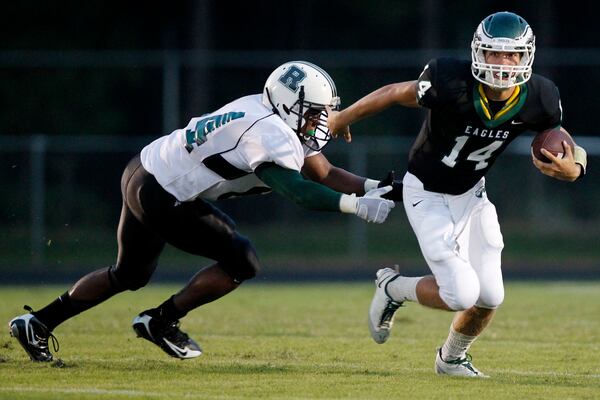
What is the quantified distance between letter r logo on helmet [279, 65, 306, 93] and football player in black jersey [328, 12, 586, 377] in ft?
0.87

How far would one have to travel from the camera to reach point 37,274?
1455 cm

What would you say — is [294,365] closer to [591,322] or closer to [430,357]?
[430,357]

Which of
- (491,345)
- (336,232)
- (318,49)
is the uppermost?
(491,345)

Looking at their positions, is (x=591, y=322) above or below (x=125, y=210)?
below

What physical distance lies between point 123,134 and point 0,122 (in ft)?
6.34

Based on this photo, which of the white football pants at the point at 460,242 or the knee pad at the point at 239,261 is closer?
the white football pants at the point at 460,242

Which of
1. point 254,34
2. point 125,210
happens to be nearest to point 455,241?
point 125,210

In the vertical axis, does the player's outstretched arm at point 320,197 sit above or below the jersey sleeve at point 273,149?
below

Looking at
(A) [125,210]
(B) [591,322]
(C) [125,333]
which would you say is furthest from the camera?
(B) [591,322]

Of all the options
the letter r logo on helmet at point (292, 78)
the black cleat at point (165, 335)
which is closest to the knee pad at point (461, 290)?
the letter r logo on helmet at point (292, 78)

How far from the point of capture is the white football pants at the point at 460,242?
6.01 m

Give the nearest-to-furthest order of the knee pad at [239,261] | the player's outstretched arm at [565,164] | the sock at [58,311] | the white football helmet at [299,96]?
the player's outstretched arm at [565,164], the white football helmet at [299,96], the knee pad at [239,261], the sock at [58,311]

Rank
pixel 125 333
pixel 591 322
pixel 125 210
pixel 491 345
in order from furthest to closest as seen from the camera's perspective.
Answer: pixel 591 322
pixel 125 333
pixel 491 345
pixel 125 210

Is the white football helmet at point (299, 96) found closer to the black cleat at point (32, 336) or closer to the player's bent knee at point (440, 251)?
the player's bent knee at point (440, 251)
